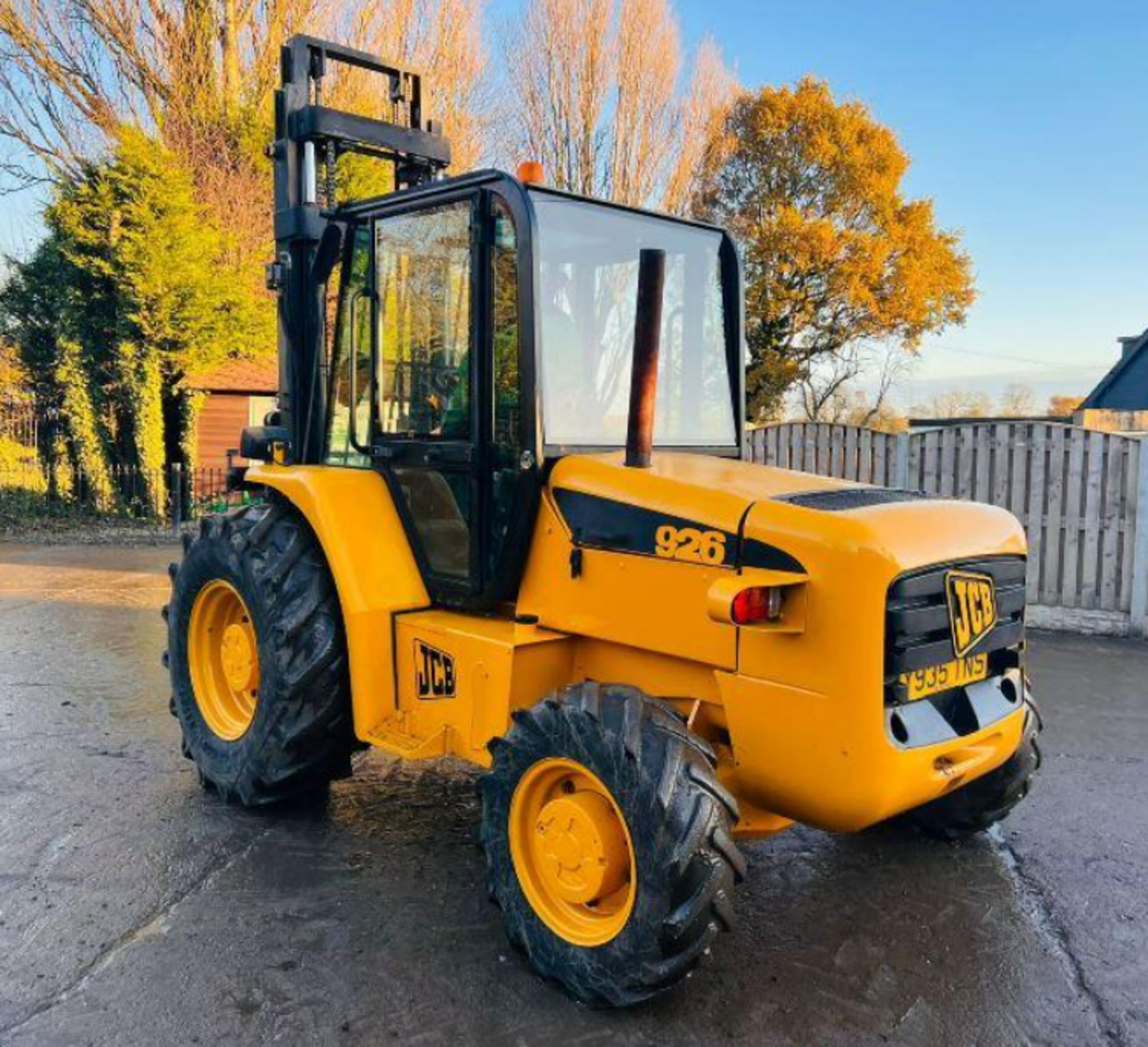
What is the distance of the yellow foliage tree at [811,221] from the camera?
76.0ft

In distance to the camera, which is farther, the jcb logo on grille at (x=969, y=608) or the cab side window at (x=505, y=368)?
the cab side window at (x=505, y=368)

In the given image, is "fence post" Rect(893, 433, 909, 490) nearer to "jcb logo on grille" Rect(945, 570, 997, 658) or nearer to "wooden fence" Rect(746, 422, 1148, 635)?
"wooden fence" Rect(746, 422, 1148, 635)

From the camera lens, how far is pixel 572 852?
9.96ft

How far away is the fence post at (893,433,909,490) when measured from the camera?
32.1ft

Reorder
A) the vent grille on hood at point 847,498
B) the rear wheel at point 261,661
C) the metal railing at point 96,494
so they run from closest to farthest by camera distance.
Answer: the vent grille on hood at point 847,498
the rear wheel at point 261,661
the metal railing at point 96,494

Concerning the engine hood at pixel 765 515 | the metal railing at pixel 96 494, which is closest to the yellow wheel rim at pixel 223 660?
the engine hood at pixel 765 515

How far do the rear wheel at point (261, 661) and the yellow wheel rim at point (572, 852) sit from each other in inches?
47.3

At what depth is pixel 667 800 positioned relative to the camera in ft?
9.09

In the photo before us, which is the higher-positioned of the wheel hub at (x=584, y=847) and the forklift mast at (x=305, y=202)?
the forklift mast at (x=305, y=202)

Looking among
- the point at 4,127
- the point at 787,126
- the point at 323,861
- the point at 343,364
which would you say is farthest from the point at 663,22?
the point at 323,861

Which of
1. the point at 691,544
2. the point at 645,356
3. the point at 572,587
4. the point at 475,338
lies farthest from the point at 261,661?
the point at 645,356

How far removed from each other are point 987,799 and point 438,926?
2.17 metres

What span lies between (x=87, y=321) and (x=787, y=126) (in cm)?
1609

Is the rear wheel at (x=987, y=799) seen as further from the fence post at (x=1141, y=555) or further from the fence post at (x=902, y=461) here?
the fence post at (x=902, y=461)
